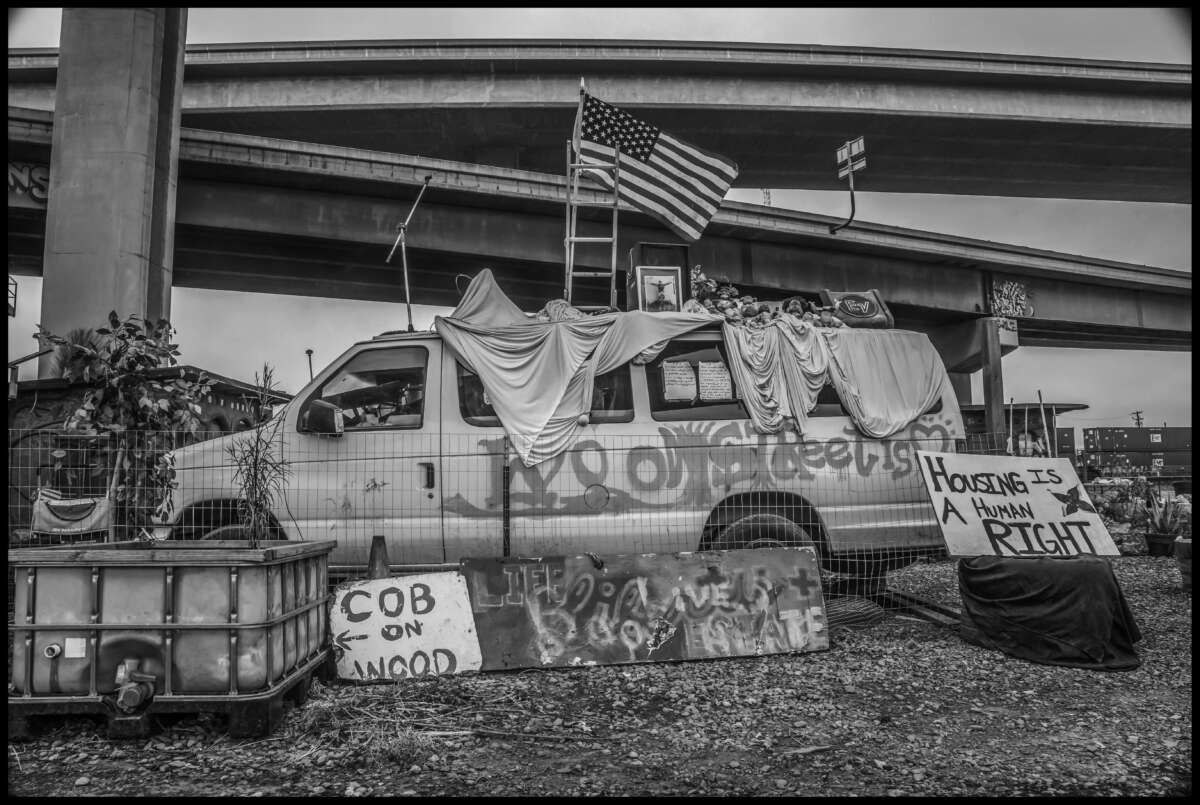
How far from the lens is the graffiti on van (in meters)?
6.05

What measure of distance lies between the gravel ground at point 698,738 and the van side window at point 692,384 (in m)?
2.02

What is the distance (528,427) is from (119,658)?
123 inches

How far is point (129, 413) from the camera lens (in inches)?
223

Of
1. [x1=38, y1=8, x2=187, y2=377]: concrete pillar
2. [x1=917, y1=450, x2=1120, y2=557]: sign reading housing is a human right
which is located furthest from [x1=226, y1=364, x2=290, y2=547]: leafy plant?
[x1=38, y1=8, x2=187, y2=377]: concrete pillar

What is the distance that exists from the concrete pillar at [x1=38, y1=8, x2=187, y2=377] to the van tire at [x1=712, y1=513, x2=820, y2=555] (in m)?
12.5

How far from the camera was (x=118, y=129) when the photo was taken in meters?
14.1

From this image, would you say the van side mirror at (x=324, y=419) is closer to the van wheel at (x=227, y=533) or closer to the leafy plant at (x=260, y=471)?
the leafy plant at (x=260, y=471)

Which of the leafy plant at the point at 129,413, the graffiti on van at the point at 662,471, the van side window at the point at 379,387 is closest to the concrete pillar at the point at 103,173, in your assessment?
the leafy plant at the point at 129,413

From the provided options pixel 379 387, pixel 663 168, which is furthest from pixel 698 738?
pixel 663 168

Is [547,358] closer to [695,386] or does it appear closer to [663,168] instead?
[695,386]

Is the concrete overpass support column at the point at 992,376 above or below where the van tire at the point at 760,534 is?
above

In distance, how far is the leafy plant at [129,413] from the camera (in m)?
5.52

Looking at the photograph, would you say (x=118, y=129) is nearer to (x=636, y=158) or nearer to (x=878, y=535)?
(x=636, y=158)

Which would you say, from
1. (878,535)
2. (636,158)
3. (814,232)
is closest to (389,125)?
(814,232)
